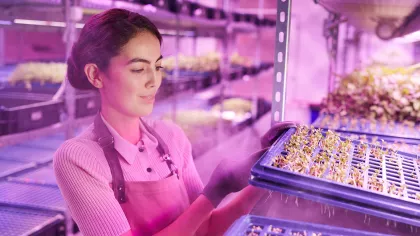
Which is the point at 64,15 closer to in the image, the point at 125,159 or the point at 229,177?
the point at 125,159

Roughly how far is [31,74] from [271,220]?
2010mm

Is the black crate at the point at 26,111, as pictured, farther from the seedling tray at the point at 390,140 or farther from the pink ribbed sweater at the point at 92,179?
the seedling tray at the point at 390,140

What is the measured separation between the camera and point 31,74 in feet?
7.93

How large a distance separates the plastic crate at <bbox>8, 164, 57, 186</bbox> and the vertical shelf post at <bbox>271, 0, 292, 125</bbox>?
1.89 meters

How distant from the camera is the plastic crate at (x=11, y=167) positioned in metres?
2.73

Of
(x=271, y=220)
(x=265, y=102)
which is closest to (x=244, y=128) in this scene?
(x=265, y=102)

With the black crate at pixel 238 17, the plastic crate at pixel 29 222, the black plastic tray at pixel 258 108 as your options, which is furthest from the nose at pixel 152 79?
the black plastic tray at pixel 258 108

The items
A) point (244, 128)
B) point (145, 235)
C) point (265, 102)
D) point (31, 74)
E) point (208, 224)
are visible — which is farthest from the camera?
point (265, 102)

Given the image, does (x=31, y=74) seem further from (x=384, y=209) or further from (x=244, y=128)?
(x=244, y=128)

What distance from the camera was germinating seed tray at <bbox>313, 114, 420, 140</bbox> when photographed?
1.47 m

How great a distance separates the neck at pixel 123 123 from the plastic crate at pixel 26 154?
2149 mm

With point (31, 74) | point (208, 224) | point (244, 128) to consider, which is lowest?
point (244, 128)

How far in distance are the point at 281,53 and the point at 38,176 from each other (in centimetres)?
217

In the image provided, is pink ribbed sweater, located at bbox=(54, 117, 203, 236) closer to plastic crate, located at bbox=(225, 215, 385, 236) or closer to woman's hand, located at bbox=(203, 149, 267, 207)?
woman's hand, located at bbox=(203, 149, 267, 207)
